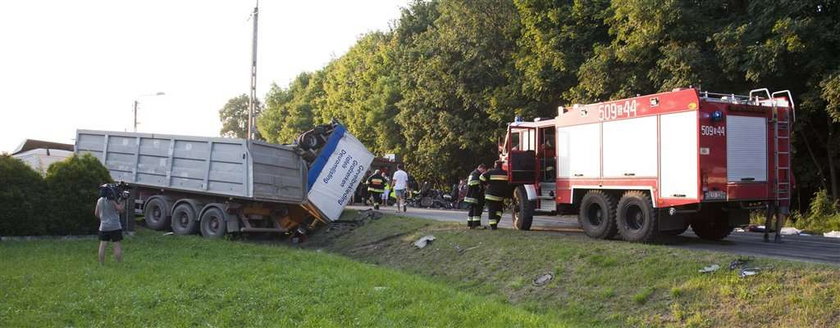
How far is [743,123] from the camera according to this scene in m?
11.0

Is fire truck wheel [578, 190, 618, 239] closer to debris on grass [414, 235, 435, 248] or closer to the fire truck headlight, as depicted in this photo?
the fire truck headlight

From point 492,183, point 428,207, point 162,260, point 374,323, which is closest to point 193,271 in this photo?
point 162,260

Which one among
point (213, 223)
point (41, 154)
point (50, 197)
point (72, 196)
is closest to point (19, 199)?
point (50, 197)

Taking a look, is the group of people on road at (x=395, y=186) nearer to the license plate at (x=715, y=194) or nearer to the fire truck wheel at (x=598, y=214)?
the fire truck wheel at (x=598, y=214)

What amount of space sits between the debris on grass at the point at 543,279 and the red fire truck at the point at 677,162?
2.31 meters

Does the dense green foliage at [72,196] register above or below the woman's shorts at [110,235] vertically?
above

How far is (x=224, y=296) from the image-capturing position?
8.38 meters

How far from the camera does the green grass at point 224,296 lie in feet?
23.6

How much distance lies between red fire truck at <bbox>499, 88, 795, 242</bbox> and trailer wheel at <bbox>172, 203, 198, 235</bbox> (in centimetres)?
976

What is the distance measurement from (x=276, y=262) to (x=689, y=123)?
7221 mm

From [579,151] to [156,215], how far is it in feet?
38.7

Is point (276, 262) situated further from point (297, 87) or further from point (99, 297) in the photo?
point (297, 87)

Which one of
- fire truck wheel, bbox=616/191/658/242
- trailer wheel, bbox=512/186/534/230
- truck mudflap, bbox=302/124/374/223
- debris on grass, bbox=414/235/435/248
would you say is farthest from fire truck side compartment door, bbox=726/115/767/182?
truck mudflap, bbox=302/124/374/223

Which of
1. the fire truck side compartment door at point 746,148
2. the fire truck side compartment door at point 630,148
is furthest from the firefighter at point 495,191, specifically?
the fire truck side compartment door at point 746,148
